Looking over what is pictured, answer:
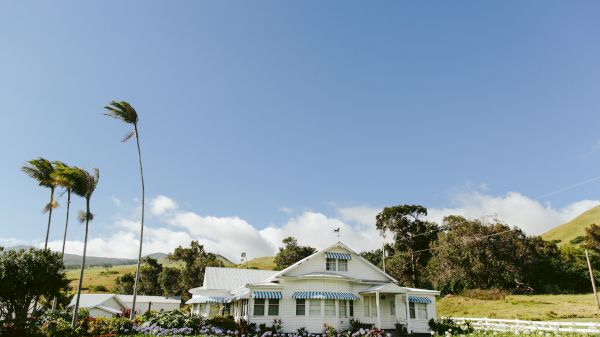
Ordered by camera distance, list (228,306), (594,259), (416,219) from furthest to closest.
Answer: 1. (416,219)
2. (594,259)
3. (228,306)

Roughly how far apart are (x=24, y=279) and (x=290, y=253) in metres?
59.2

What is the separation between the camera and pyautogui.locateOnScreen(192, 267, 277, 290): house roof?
115 ft

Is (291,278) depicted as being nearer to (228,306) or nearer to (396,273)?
(228,306)

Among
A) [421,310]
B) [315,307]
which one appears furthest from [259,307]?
[421,310]

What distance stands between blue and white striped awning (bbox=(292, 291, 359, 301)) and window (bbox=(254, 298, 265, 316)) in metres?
2.28

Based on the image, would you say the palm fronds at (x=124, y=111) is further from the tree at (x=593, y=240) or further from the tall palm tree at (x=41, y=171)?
the tree at (x=593, y=240)

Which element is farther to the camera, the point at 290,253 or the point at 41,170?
the point at 290,253

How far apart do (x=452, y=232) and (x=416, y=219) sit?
8.45m

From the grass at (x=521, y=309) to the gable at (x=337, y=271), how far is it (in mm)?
13346

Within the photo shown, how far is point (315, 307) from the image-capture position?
1075 inches

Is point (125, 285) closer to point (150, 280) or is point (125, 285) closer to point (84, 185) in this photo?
point (150, 280)

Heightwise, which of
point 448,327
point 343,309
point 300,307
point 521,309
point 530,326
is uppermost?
point 300,307

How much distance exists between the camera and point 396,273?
60.6 m

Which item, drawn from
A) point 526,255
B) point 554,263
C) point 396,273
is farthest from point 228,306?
point 554,263
